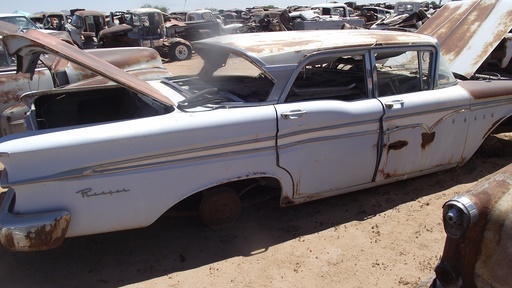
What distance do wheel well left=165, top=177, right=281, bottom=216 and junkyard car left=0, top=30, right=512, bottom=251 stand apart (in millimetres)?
18

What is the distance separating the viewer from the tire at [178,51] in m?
15.2

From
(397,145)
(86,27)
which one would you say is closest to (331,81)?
(397,145)

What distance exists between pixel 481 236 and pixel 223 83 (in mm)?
2615

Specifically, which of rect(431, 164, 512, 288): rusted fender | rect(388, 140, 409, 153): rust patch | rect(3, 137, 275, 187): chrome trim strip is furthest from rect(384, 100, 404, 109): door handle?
rect(431, 164, 512, 288): rusted fender

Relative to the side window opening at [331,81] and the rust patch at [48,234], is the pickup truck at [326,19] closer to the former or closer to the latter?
the side window opening at [331,81]

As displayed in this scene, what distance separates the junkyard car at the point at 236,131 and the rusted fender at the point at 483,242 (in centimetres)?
152

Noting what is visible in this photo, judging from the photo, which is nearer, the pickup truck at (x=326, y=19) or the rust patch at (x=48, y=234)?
the rust patch at (x=48, y=234)

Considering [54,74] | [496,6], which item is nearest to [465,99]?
[496,6]

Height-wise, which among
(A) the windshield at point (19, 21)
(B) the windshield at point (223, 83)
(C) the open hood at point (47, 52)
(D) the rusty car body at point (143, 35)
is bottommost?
(D) the rusty car body at point (143, 35)

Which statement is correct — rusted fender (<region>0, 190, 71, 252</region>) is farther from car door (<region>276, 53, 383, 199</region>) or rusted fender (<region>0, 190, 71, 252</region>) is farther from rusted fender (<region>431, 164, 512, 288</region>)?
rusted fender (<region>431, 164, 512, 288</region>)

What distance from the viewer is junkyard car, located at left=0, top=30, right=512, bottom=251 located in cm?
253

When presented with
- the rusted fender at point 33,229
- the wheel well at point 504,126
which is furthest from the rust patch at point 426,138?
the rusted fender at point 33,229

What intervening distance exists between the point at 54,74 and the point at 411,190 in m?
4.76

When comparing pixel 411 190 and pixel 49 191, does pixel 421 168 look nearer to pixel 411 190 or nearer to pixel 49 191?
pixel 411 190
